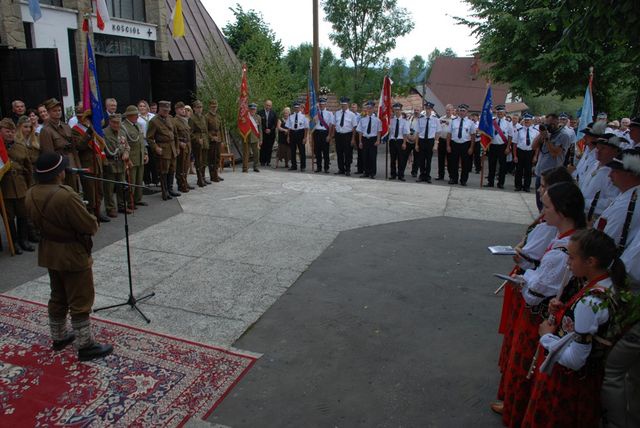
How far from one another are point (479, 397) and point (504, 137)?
10820 mm

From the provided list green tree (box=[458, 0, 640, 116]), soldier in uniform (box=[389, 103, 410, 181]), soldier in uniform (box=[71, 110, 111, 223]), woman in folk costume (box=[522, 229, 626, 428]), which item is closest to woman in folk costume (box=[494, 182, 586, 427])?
woman in folk costume (box=[522, 229, 626, 428])

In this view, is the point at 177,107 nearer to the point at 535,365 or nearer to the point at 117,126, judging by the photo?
the point at 117,126

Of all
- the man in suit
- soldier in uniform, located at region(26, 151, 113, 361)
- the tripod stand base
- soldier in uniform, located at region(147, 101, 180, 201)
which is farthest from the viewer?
the man in suit

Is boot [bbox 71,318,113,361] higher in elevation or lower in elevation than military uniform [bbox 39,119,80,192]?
lower

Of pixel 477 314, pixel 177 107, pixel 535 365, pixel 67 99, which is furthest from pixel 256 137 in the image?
pixel 535 365

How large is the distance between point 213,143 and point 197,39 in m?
11.6

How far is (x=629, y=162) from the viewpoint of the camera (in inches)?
161

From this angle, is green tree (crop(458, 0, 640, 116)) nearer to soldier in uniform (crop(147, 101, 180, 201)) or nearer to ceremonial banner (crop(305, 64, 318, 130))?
ceremonial banner (crop(305, 64, 318, 130))

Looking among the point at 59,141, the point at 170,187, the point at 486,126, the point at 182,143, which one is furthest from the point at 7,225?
the point at 486,126

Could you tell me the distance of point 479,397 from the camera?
159 inches

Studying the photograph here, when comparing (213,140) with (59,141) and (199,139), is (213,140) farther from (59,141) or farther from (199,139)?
(59,141)

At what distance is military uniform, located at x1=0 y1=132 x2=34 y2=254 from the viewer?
7.04 m

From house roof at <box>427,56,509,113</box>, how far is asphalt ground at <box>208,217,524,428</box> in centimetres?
2299

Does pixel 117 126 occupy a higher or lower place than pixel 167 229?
higher
